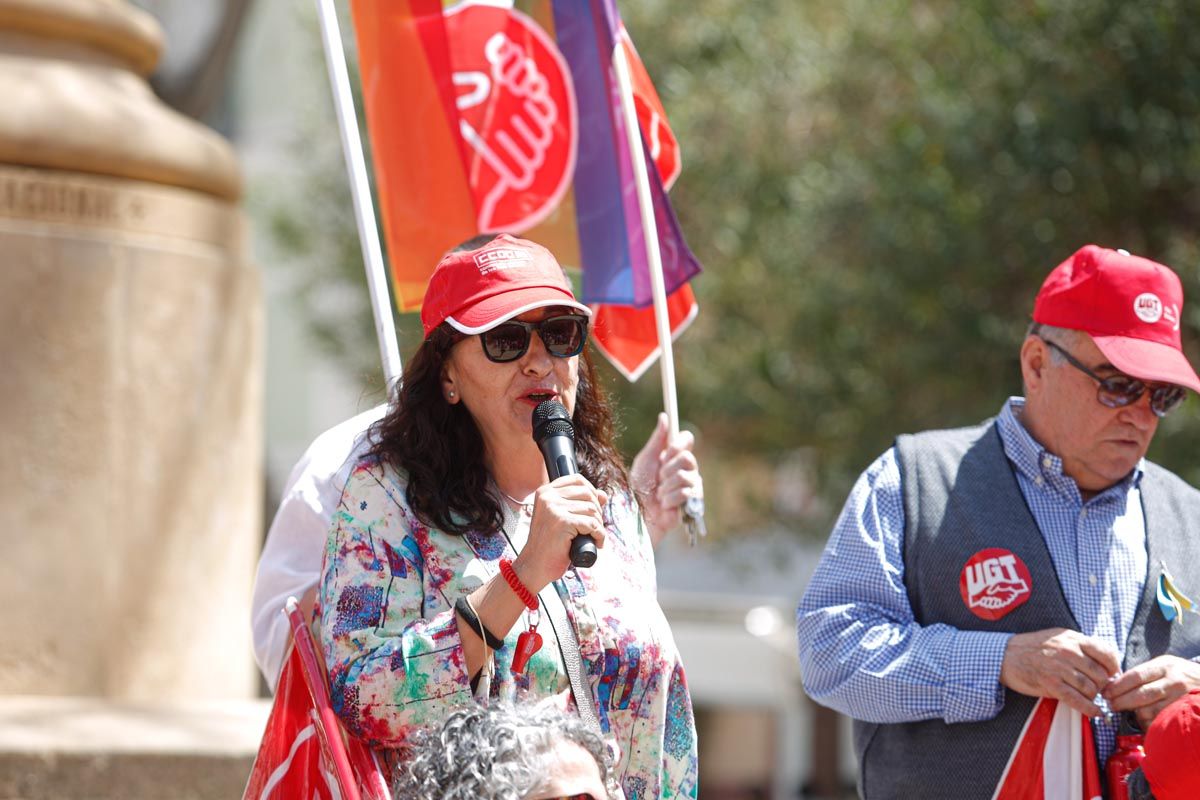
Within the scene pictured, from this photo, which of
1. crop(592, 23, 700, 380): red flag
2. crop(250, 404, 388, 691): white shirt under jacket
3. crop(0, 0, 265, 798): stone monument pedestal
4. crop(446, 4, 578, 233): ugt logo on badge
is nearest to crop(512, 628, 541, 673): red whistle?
crop(250, 404, 388, 691): white shirt under jacket

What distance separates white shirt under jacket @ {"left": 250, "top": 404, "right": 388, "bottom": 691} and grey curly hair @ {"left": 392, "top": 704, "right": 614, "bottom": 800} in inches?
36.2

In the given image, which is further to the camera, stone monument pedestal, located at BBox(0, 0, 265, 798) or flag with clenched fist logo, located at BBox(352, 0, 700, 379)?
stone monument pedestal, located at BBox(0, 0, 265, 798)

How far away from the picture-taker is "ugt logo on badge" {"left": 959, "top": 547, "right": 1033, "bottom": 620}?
3.56m

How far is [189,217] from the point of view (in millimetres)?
5836

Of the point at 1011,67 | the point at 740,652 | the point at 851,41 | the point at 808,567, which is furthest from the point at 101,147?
the point at 808,567

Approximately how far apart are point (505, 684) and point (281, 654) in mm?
886

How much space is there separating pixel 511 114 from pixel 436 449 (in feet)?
6.80

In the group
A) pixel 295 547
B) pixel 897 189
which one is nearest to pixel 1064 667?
pixel 295 547

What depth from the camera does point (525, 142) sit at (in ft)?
16.1

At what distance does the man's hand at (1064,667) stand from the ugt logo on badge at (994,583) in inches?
5.5

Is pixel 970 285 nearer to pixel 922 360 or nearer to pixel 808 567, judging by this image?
pixel 922 360

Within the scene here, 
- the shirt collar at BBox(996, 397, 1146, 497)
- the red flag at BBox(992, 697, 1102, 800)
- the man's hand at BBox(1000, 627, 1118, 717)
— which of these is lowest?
the red flag at BBox(992, 697, 1102, 800)

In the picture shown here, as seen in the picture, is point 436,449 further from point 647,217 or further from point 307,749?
point 647,217

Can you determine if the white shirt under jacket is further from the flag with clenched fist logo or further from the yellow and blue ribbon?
the yellow and blue ribbon
